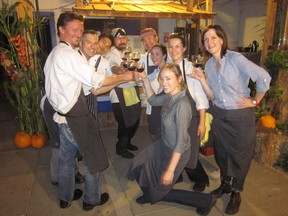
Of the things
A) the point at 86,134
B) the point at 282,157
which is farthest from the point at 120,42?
the point at 282,157

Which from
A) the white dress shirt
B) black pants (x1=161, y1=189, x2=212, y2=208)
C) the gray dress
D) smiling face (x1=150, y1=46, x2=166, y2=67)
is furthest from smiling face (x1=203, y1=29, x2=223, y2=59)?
black pants (x1=161, y1=189, x2=212, y2=208)

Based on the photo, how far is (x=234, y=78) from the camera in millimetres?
2746

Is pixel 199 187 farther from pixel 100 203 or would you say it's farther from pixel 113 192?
pixel 100 203

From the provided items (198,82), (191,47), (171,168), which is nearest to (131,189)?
(171,168)

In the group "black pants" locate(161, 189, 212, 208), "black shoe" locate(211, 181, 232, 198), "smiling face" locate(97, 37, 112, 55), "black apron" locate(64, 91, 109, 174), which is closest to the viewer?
"black apron" locate(64, 91, 109, 174)

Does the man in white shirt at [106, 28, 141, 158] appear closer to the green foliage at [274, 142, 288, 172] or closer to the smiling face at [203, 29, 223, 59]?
the smiling face at [203, 29, 223, 59]

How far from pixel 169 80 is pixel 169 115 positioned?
38cm

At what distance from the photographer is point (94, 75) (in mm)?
2578

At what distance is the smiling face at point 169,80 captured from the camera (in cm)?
266

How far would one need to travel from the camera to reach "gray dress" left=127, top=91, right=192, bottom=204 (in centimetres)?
261

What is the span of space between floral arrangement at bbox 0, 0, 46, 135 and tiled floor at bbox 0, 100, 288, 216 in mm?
817

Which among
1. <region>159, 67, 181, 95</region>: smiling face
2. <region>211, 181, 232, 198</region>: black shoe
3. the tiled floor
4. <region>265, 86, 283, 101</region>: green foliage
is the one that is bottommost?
the tiled floor

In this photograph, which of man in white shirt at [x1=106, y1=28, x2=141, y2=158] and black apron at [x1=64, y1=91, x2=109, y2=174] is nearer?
black apron at [x1=64, y1=91, x2=109, y2=174]

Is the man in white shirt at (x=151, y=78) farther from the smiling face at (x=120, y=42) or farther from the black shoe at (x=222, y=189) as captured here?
the black shoe at (x=222, y=189)
